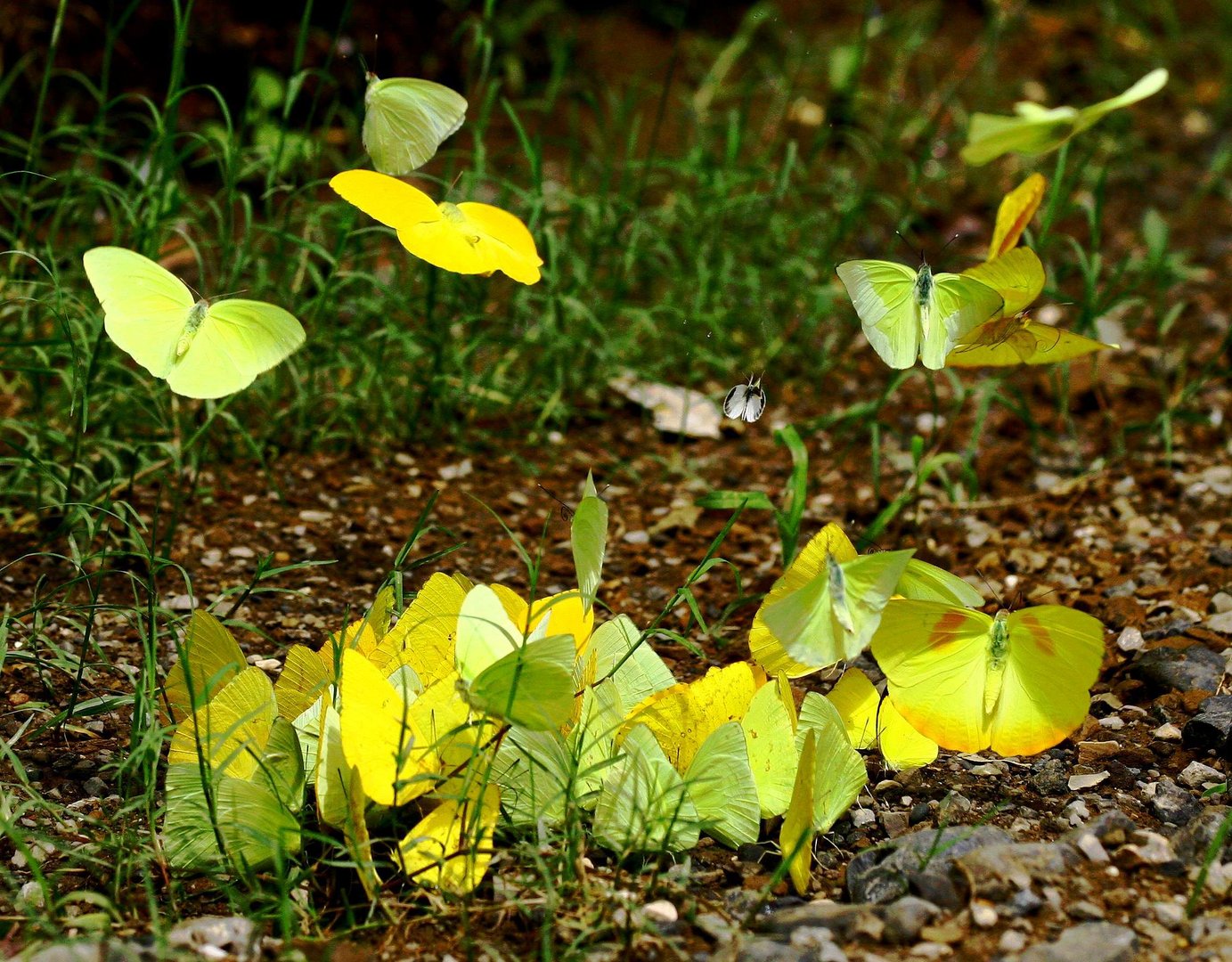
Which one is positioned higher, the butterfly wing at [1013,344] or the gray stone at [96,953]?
the butterfly wing at [1013,344]

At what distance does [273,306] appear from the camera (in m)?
1.64

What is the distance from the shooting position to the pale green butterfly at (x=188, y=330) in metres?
1.58

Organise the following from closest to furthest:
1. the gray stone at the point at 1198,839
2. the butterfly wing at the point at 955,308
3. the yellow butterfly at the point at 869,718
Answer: the gray stone at the point at 1198,839 → the butterfly wing at the point at 955,308 → the yellow butterfly at the point at 869,718

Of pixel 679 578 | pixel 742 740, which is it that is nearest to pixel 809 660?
pixel 742 740

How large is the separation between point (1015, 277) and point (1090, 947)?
2.40 ft

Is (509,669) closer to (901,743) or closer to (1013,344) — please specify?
(901,743)

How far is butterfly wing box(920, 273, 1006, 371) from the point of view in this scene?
1.53 m

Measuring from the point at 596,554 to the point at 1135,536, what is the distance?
1.26 meters

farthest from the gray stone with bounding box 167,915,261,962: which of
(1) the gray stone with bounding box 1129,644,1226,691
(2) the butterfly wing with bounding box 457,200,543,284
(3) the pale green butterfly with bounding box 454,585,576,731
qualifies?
(1) the gray stone with bounding box 1129,644,1226,691

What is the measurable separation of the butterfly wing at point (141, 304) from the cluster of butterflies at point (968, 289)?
668 mm

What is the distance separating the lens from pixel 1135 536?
2.35 meters

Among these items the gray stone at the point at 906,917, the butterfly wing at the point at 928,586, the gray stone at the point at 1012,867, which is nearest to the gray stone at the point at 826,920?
the gray stone at the point at 906,917

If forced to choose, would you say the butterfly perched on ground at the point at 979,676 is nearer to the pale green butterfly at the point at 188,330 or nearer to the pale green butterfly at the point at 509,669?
the pale green butterfly at the point at 509,669

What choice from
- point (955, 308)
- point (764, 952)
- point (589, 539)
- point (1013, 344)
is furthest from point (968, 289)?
point (764, 952)
